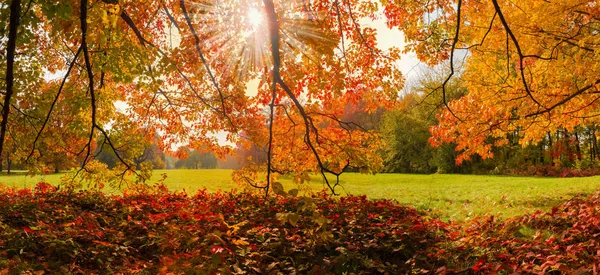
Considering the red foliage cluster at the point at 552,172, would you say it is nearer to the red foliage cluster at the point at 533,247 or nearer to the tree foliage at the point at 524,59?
the tree foliage at the point at 524,59

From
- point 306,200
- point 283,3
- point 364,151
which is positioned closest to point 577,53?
point 364,151

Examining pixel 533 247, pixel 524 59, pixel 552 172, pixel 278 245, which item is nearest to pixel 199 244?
pixel 278 245

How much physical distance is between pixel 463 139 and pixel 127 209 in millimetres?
7346

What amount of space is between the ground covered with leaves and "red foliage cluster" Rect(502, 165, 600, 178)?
20830mm

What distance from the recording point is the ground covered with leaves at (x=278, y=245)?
3848mm

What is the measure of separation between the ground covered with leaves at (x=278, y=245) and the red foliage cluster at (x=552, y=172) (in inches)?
820

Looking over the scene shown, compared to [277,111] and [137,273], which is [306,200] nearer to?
[137,273]

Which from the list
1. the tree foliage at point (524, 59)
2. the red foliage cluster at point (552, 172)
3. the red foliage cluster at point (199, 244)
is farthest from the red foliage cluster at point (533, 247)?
the red foliage cluster at point (552, 172)

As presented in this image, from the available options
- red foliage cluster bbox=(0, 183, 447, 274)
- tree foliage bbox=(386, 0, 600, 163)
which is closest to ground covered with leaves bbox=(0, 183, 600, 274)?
red foliage cluster bbox=(0, 183, 447, 274)

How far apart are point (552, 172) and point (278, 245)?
2664cm

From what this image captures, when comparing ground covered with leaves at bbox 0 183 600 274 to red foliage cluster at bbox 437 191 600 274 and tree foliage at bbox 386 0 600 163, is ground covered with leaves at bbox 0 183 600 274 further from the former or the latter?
tree foliage at bbox 386 0 600 163

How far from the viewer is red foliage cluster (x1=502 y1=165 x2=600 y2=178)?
2308cm

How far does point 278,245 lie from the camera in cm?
478

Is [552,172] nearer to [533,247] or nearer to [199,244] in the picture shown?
[533,247]
